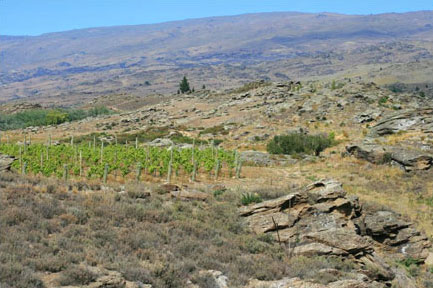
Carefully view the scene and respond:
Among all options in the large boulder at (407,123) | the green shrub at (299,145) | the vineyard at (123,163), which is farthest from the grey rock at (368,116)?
the vineyard at (123,163)

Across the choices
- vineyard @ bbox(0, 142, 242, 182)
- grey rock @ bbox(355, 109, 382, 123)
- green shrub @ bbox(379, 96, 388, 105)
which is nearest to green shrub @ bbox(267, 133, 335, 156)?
vineyard @ bbox(0, 142, 242, 182)

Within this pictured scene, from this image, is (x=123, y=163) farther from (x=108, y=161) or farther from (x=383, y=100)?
(x=383, y=100)

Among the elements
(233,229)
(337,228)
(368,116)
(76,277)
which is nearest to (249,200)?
(233,229)

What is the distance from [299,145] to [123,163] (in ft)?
48.0

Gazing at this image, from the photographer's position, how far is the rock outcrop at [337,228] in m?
11.6

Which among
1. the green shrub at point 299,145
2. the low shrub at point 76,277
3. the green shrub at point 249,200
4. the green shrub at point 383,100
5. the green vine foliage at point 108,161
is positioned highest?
the low shrub at point 76,277

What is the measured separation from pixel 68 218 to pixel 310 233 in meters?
7.06

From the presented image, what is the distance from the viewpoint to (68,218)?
11094mm

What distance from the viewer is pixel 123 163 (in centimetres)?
2425

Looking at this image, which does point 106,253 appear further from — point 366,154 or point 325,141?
point 325,141

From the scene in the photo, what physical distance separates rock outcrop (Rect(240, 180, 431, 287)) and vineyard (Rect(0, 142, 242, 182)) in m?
7.92

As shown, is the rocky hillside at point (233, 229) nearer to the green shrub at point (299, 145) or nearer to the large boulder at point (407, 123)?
the green shrub at point (299, 145)

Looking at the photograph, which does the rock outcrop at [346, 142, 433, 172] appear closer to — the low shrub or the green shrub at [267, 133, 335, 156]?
the green shrub at [267, 133, 335, 156]

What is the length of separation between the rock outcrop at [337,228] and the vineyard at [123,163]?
792cm
